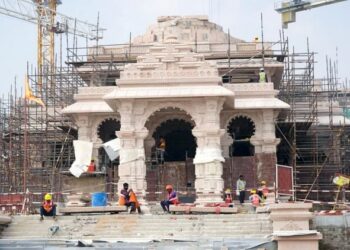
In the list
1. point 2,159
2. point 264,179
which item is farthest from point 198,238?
point 2,159

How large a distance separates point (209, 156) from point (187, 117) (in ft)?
9.70

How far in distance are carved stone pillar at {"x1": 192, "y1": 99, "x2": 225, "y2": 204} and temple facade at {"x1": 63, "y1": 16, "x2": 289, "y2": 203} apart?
0.04 meters

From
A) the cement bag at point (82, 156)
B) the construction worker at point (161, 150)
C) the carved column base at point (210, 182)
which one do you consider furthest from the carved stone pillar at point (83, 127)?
the carved column base at point (210, 182)

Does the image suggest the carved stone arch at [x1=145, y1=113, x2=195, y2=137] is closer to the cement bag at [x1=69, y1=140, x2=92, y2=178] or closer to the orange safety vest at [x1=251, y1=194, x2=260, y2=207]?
the cement bag at [x1=69, y1=140, x2=92, y2=178]

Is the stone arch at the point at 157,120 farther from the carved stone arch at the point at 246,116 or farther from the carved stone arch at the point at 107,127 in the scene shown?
the carved stone arch at the point at 107,127

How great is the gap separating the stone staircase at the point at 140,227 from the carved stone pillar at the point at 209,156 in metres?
5.97

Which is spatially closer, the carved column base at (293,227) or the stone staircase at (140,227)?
the carved column base at (293,227)

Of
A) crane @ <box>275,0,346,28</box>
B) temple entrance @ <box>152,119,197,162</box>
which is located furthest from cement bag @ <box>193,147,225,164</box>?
crane @ <box>275,0,346,28</box>

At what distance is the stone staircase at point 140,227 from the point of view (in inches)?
893

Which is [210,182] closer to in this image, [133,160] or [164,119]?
[133,160]

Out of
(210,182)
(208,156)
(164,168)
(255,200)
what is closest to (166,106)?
(208,156)

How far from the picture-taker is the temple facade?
3027 cm

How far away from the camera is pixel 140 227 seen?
923 inches

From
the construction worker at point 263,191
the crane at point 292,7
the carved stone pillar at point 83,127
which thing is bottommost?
the construction worker at point 263,191
